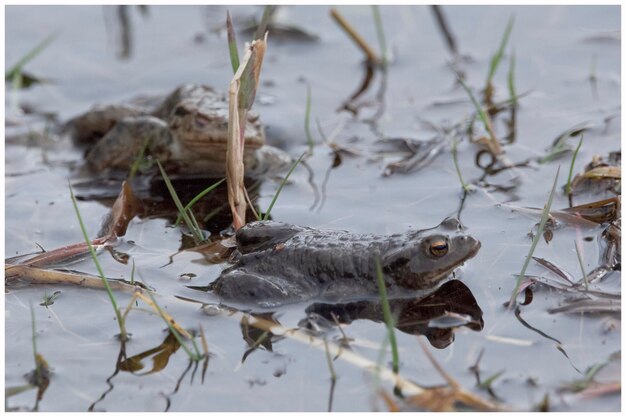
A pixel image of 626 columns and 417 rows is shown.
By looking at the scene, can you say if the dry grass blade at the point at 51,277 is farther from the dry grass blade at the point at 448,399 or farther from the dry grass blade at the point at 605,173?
the dry grass blade at the point at 605,173

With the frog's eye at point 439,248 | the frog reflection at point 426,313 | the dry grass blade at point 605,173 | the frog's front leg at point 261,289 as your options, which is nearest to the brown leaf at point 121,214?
the frog's front leg at point 261,289

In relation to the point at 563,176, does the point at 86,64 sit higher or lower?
higher

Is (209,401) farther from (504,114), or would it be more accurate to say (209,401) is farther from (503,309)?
(504,114)

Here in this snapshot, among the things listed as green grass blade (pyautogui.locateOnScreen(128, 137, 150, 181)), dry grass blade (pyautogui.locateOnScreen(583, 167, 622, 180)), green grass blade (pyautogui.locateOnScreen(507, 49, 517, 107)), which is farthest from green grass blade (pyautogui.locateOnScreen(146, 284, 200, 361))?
green grass blade (pyautogui.locateOnScreen(507, 49, 517, 107))

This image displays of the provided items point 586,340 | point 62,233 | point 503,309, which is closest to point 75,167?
point 62,233

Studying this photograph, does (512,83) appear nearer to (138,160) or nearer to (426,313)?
(138,160)

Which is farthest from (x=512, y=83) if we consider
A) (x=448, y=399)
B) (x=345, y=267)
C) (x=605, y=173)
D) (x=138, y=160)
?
(x=448, y=399)
